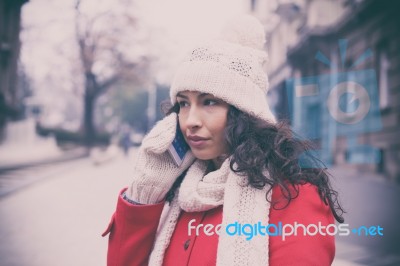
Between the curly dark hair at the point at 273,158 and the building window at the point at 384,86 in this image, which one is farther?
the building window at the point at 384,86

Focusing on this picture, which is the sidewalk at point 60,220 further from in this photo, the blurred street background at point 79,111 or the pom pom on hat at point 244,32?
the pom pom on hat at point 244,32

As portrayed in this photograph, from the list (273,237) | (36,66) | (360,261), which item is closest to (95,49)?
Result: (36,66)

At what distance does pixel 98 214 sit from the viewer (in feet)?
7.75

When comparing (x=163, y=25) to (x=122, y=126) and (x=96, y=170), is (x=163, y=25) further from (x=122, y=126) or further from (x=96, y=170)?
(x=96, y=170)

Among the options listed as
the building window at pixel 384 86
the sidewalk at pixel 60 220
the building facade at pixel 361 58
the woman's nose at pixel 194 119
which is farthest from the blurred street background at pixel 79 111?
the building window at pixel 384 86

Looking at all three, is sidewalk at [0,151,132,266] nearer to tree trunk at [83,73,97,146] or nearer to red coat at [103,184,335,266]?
tree trunk at [83,73,97,146]

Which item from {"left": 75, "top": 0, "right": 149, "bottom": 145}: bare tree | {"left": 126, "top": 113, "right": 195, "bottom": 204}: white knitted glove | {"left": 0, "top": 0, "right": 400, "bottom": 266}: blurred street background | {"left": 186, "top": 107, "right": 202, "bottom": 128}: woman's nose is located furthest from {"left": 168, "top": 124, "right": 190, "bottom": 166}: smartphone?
{"left": 75, "top": 0, "right": 149, "bottom": 145}: bare tree

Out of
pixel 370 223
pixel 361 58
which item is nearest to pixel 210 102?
pixel 370 223

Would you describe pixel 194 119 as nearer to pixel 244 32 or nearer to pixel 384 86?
pixel 244 32

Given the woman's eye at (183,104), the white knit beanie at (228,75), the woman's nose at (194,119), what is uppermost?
the white knit beanie at (228,75)

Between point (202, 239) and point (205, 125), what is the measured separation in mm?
441

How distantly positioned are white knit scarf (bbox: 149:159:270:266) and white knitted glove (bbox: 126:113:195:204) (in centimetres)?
7

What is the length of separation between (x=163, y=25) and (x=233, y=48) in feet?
3.18

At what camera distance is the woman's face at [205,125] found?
1.43 metres
